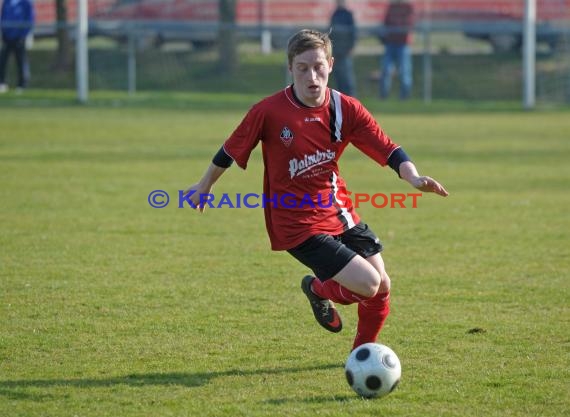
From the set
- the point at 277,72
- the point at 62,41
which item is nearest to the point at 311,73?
the point at 277,72

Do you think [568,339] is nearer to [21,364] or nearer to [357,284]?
[357,284]

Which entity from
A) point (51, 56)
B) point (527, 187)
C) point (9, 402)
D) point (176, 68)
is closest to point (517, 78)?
point (176, 68)

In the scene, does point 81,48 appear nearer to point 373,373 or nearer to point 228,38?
point 228,38

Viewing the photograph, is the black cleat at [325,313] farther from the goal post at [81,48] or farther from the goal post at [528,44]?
the goal post at [528,44]

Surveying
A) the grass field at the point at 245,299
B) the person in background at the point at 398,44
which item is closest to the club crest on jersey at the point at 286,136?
the grass field at the point at 245,299

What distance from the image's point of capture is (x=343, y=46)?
23.3 metres

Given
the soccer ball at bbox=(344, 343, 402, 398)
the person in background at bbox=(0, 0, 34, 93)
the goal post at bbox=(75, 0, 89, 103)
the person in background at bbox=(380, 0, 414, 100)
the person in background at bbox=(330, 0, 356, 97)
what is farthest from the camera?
the person in background at bbox=(380, 0, 414, 100)

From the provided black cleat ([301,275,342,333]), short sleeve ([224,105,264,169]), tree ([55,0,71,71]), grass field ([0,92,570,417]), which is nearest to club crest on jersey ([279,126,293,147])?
short sleeve ([224,105,264,169])

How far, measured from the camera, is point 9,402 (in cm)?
467

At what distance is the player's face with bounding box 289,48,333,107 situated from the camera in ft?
17.5

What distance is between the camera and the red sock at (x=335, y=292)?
533 cm

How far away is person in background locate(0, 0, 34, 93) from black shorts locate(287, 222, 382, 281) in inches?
710

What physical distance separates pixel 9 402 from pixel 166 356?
1.00 m

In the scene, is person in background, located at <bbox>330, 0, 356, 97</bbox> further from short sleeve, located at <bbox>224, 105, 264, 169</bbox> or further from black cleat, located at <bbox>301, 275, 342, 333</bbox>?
short sleeve, located at <bbox>224, 105, 264, 169</bbox>
